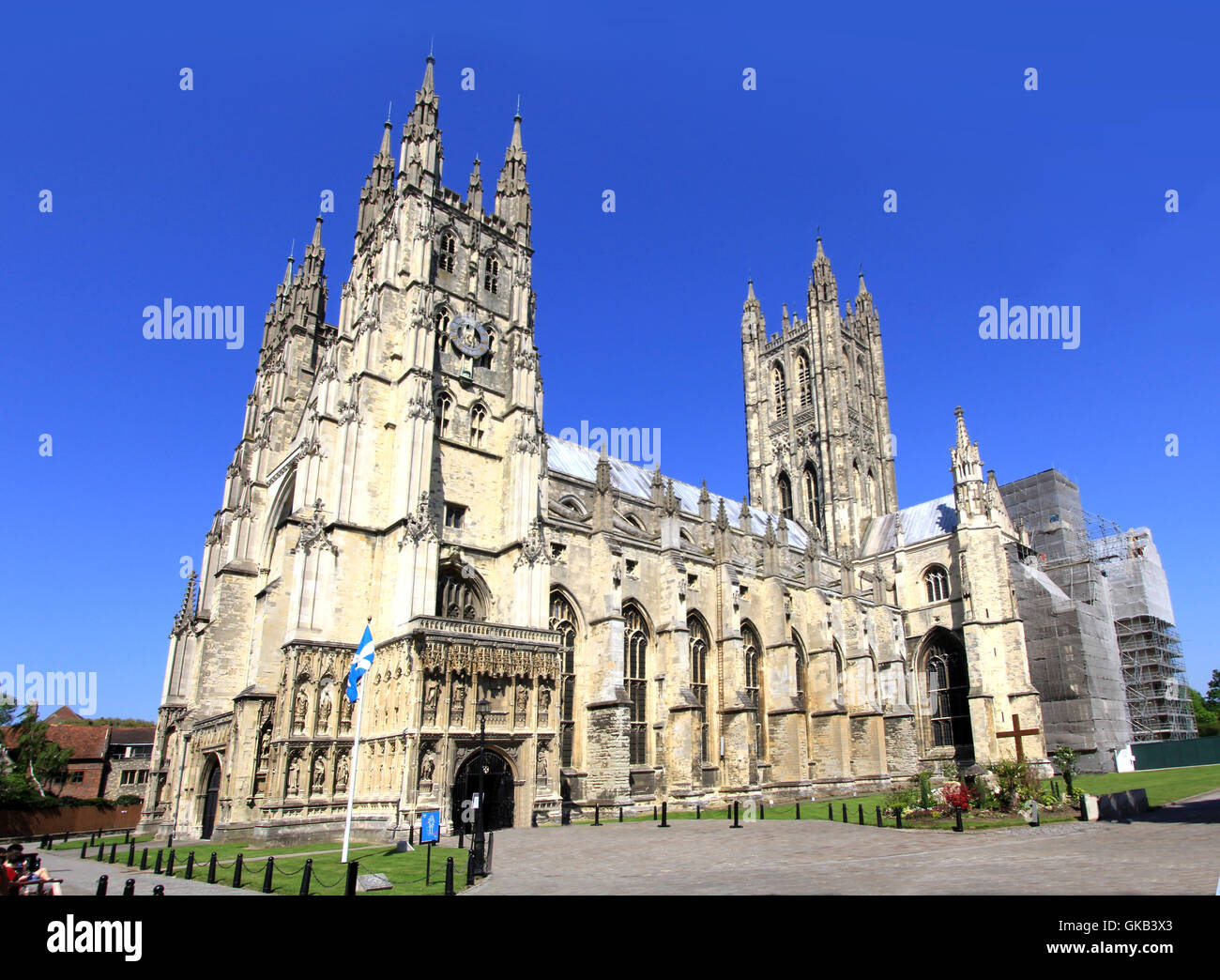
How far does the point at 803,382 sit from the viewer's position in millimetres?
65375

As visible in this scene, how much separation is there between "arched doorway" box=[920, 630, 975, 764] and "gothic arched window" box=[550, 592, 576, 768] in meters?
27.5

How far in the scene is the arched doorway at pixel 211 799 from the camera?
31641 millimetres

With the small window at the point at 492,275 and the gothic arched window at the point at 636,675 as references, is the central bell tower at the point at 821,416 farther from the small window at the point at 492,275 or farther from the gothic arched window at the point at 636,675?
the small window at the point at 492,275

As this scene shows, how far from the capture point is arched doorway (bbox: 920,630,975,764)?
1861 inches

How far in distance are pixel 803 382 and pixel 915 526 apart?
1571cm

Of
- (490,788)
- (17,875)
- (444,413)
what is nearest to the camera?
(17,875)

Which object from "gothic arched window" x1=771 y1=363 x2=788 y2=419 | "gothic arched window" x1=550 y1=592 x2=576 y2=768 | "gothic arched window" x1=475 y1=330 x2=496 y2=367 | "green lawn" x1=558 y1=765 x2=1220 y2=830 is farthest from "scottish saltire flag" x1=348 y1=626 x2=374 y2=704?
"gothic arched window" x1=771 y1=363 x2=788 y2=419

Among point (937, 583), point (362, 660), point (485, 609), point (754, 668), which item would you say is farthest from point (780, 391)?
Answer: point (362, 660)

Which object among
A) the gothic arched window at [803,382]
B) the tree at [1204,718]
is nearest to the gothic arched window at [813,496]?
the gothic arched window at [803,382]

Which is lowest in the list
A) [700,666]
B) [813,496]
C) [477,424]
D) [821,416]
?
[700,666]

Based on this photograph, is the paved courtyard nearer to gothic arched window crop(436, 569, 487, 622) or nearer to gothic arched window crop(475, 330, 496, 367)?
gothic arched window crop(436, 569, 487, 622)

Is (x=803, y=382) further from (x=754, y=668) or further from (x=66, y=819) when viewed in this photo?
(x=66, y=819)

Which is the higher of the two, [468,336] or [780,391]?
[780,391]
